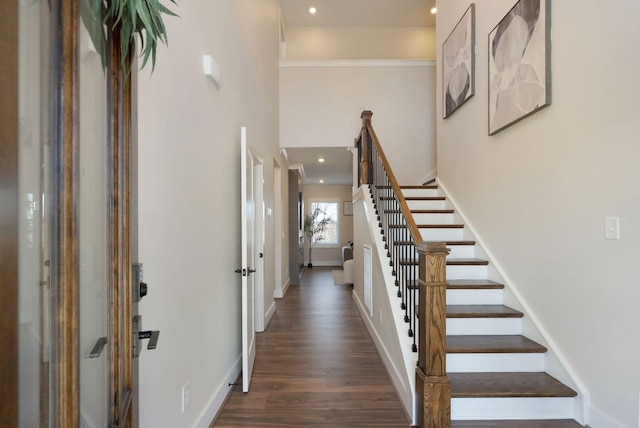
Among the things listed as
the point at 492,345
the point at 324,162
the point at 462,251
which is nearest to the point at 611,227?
the point at 492,345

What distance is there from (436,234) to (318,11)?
17.5 feet

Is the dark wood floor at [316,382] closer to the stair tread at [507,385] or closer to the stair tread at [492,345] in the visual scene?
the stair tread at [507,385]

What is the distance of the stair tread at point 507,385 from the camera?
2.08 meters

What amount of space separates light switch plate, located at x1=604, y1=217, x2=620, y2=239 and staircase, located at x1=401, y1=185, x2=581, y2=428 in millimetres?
948

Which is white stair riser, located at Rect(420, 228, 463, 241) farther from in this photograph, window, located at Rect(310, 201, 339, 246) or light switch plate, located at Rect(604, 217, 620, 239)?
window, located at Rect(310, 201, 339, 246)

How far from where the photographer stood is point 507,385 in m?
2.16

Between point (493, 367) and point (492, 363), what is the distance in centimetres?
3

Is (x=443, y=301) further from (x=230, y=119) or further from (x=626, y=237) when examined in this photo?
(x=230, y=119)

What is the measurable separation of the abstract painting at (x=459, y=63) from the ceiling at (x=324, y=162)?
2043 mm

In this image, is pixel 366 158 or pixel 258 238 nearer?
pixel 258 238

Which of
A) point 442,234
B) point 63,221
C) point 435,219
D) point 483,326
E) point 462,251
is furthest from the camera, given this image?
point 435,219

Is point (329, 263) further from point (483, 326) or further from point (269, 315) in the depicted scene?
point (483, 326)

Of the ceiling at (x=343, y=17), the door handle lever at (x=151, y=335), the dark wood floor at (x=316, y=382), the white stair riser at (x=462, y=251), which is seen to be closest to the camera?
the door handle lever at (x=151, y=335)

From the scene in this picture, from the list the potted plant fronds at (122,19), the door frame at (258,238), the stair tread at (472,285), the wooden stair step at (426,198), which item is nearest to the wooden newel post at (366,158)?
the wooden stair step at (426,198)
